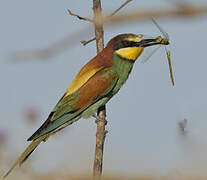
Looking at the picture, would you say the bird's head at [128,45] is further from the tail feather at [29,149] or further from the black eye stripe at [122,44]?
the tail feather at [29,149]

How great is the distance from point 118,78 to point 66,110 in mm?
464

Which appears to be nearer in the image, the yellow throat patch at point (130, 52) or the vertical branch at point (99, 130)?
the vertical branch at point (99, 130)

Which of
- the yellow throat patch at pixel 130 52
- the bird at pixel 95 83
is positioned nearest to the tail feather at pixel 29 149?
the bird at pixel 95 83

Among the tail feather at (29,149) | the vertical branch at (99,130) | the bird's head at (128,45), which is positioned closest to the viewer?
the vertical branch at (99,130)

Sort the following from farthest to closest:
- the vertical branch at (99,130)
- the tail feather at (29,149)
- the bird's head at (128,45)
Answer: the bird's head at (128,45), the tail feather at (29,149), the vertical branch at (99,130)

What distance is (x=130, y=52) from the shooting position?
2754 millimetres

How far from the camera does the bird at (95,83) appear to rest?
2.71 meters

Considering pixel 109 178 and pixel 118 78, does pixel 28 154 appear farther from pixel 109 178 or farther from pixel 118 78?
pixel 109 178

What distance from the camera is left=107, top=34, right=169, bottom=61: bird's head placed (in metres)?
2.66

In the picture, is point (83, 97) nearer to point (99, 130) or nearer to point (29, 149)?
point (99, 130)

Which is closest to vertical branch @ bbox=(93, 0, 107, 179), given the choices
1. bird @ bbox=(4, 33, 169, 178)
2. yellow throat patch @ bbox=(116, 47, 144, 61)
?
bird @ bbox=(4, 33, 169, 178)

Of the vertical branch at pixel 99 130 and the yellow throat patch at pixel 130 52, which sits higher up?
the yellow throat patch at pixel 130 52

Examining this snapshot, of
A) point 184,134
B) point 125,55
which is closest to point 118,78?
point 125,55

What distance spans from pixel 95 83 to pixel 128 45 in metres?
0.37
